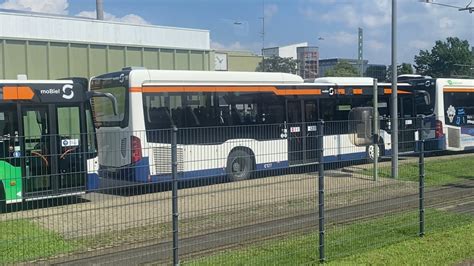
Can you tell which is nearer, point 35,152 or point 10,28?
point 35,152

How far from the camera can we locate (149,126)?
49.0 ft

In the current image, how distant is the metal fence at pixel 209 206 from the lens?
19.3 ft

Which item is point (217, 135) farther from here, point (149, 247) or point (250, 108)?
point (250, 108)

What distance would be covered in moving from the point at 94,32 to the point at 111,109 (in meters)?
21.5

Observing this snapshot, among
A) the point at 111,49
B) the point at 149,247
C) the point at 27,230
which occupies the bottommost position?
the point at 149,247

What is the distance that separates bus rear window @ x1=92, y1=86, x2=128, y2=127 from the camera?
1482 cm

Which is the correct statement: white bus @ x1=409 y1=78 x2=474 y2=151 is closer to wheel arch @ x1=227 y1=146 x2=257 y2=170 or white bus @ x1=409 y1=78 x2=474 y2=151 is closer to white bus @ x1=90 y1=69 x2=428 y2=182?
white bus @ x1=90 y1=69 x2=428 y2=182

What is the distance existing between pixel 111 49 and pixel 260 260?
30.6m

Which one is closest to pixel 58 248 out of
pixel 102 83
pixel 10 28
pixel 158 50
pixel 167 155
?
pixel 167 155

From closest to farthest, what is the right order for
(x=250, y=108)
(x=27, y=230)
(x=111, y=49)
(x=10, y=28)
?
(x=27, y=230)
(x=250, y=108)
(x=10, y=28)
(x=111, y=49)

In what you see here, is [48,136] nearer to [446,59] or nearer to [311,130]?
[311,130]

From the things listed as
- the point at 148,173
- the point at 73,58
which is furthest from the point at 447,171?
the point at 73,58

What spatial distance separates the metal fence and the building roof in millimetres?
24903

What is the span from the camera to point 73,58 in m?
33.8
